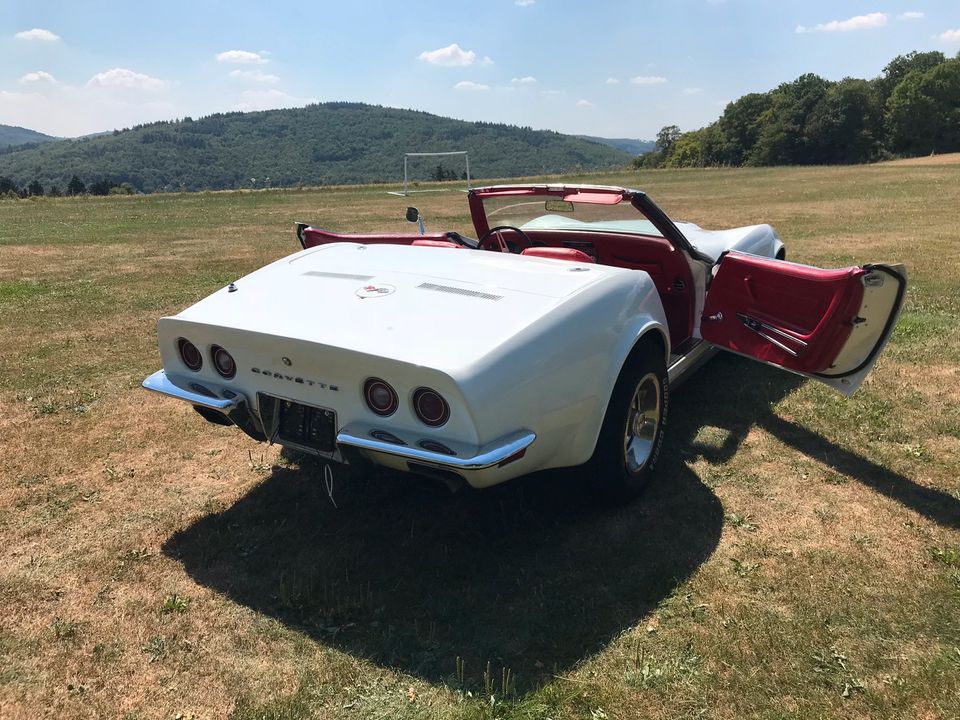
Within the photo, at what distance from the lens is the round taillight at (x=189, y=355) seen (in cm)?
298

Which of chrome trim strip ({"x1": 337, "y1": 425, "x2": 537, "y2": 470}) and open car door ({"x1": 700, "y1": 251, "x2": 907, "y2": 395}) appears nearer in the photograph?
chrome trim strip ({"x1": 337, "y1": 425, "x2": 537, "y2": 470})

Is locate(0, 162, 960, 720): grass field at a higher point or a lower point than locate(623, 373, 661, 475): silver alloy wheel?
lower

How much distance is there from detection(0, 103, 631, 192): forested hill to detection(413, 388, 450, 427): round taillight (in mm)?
85304

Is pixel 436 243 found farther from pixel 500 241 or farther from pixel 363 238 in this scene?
pixel 363 238

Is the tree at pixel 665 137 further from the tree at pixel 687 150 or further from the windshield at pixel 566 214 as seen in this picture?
the windshield at pixel 566 214

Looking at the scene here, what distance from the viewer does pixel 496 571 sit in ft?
9.21

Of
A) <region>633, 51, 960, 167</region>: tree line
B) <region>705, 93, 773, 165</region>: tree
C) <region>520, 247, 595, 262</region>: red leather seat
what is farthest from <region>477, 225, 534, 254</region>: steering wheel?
<region>705, 93, 773, 165</region>: tree

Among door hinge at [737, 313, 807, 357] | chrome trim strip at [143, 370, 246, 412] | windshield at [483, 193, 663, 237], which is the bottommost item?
chrome trim strip at [143, 370, 246, 412]

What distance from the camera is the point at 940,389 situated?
4527 millimetres

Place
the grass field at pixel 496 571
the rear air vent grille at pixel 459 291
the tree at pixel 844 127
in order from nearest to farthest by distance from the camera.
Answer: the grass field at pixel 496 571, the rear air vent grille at pixel 459 291, the tree at pixel 844 127

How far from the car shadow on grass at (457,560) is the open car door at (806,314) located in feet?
1.90

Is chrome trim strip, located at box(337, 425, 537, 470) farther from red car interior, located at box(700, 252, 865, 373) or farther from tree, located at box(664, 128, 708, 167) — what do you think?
tree, located at box(664, 128, 708, 167)

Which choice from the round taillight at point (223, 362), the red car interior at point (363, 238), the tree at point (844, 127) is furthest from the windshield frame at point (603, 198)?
the tree at point (844, 127)

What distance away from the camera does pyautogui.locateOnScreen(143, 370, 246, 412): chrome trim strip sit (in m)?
2.81
